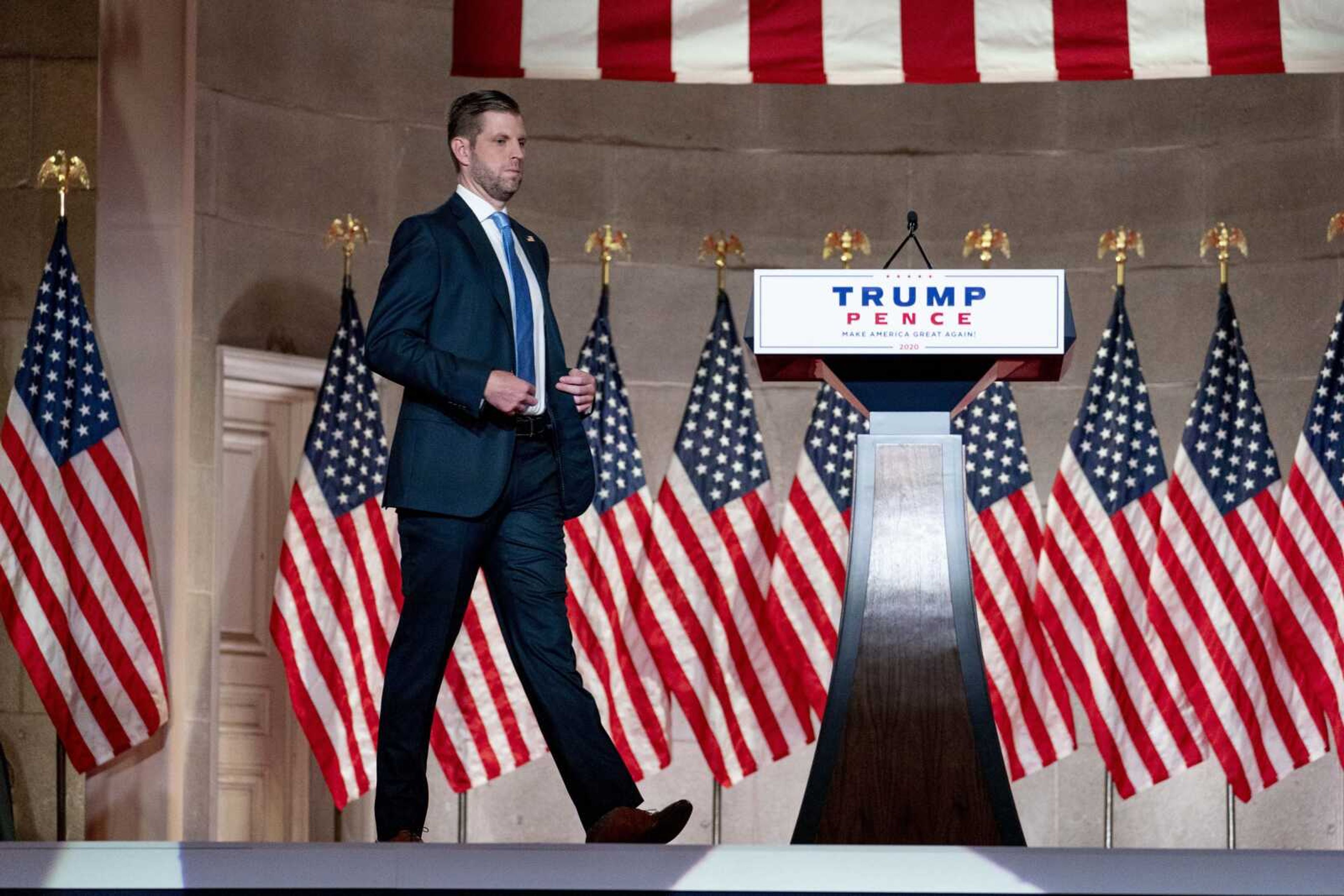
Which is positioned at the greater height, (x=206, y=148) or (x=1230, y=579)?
(x=206, y=148)

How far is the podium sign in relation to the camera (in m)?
3.41

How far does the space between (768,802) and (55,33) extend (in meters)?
3.60

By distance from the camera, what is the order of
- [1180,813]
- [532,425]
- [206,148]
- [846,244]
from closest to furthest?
[532,425]
[846,244]
[206,148]
[1180,813]

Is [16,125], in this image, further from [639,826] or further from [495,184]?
[639,826]

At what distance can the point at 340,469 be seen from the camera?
6355 millimetres

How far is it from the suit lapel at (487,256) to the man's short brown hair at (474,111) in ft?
0.33

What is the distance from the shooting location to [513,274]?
12.1 feet

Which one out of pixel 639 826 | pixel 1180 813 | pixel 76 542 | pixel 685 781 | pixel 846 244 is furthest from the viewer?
pixel 685 781

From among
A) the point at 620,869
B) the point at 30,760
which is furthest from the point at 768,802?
the point at 620,869

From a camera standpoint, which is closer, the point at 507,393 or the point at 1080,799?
the point at 507,393

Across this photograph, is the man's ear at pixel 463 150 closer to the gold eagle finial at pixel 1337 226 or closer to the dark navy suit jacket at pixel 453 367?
the dark navy suit jacket at pixel 453 367

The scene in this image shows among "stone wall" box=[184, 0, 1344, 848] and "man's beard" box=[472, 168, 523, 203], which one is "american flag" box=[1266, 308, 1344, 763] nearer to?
"stone wall" box=[184, 0, 1344, 848]

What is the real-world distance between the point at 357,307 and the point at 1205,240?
9.34 feet

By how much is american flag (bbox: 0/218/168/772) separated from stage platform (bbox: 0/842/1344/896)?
343 centimetres
